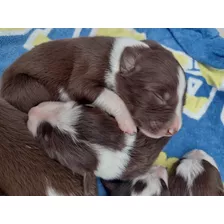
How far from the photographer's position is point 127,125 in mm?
2588

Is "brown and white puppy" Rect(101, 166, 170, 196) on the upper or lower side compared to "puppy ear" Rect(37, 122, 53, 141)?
lower

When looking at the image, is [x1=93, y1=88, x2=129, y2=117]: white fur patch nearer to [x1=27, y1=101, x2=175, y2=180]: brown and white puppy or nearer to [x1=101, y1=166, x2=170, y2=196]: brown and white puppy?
[x1=27, y1=101, x2=175, y2=180]: brown and white puppy

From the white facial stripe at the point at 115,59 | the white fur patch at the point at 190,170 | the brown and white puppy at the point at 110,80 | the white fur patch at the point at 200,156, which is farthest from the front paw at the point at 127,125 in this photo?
the white fur patch at the point at 200,156

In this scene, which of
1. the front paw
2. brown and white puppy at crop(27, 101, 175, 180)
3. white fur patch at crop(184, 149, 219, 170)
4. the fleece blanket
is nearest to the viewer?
brown and white puppy at crop(27, 101, 175, 180)

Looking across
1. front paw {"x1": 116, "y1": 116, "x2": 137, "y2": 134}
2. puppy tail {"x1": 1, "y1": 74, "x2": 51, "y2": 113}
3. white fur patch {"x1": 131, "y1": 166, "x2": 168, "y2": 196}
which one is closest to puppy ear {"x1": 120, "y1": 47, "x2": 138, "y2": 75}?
front paw {"x1": 116, "y1": 116, "x2": 137, "y2": 134}

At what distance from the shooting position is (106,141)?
2486 millimetres

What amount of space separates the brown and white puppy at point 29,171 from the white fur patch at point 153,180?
0.32 m

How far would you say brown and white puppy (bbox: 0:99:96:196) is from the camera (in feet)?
8.31

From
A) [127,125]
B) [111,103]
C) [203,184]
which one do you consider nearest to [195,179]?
[203,184]

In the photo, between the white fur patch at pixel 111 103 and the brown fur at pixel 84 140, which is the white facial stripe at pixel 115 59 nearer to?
the white fur patch at pixel 111 103

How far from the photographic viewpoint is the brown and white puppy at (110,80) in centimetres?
254

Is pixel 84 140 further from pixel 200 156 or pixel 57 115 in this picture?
pixel 200 156

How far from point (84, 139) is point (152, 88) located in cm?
51

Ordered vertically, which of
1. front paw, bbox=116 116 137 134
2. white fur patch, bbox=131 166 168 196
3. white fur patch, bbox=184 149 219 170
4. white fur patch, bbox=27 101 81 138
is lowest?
white fur patch, bbox=184 149 219 170
